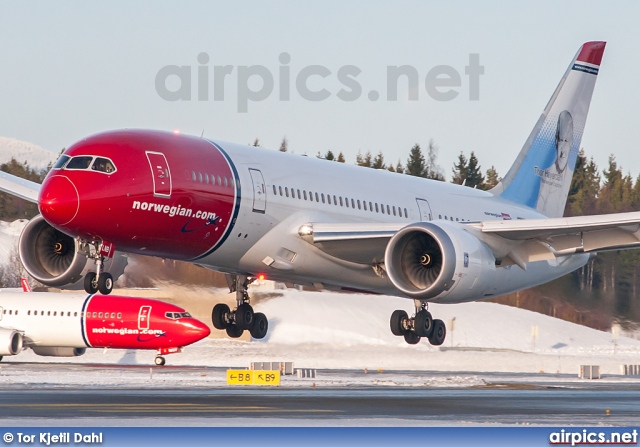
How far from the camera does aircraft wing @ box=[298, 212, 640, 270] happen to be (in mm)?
36125

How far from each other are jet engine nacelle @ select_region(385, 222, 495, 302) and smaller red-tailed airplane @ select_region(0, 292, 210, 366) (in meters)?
34.5

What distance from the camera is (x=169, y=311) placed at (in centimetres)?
6850

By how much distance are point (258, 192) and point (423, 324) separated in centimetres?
759

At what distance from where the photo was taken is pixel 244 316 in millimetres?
40062

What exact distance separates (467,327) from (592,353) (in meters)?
7.74

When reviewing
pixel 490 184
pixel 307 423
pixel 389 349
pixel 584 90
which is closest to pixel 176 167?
pixel 307 423

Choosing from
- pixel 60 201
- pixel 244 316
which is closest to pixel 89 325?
pixel 244 316

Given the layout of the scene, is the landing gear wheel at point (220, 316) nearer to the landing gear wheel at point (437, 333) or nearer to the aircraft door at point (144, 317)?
the landing gear wheel at point (437, 333)

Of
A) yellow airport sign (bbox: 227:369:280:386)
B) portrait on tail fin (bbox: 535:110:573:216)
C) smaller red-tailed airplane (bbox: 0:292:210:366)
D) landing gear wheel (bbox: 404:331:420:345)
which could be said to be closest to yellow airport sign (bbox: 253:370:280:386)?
yellow airport sign (bbox: 227:369:280:386)

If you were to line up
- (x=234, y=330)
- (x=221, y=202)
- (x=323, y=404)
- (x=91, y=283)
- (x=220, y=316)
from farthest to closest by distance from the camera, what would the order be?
1. (x=234, y=330)
2. (x=220, y=316)
3. (x=323, y=404)
4. (x=221, y=202)
5. (x=91, y=283)

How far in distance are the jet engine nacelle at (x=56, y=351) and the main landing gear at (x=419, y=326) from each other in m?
38.2

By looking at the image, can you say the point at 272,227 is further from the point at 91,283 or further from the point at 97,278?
the point at 91,283

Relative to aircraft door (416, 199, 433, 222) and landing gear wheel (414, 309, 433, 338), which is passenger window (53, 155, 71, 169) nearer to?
landing gear wheel (414, 309, 433, 338)

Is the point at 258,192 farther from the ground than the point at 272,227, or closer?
farther from the ground
